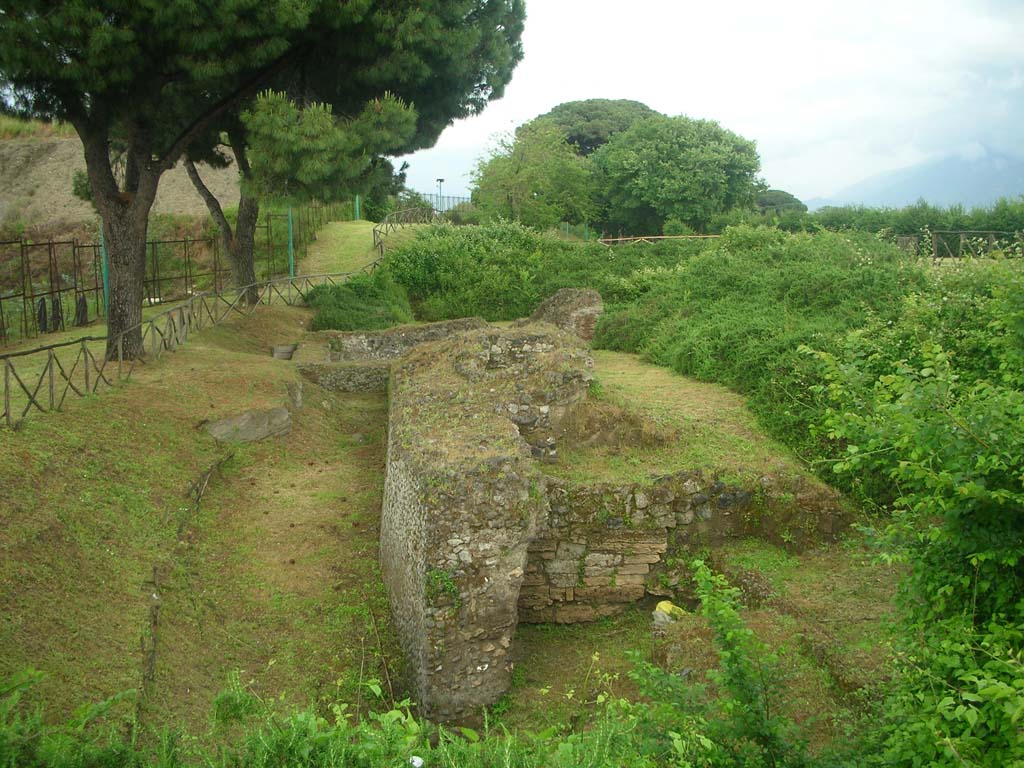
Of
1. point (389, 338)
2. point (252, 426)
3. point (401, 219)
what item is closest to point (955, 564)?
point (252, 426)

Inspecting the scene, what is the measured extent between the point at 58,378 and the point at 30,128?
26893 millimetres

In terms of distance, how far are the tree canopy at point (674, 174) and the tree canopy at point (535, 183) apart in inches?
61.8

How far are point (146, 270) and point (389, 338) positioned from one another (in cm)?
1045

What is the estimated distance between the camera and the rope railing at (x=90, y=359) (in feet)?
31.6

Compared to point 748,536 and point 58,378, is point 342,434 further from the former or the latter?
point 748,536

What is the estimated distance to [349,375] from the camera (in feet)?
49.0

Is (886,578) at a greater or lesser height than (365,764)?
lesser

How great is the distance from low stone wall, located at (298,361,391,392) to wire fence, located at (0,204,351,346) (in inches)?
302

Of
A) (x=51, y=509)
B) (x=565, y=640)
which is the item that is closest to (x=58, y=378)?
(x=51, y=509)

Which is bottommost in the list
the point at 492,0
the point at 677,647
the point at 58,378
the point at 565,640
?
the point at 565,640

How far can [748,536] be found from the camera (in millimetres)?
9266

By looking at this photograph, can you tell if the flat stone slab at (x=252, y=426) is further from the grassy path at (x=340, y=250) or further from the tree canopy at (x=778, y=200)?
the tree canopy at (x=778, y=200)

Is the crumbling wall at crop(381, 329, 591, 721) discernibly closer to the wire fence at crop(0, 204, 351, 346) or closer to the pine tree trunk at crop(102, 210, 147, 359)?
the pine tree trunk at crop(102, 210, 147, 359)

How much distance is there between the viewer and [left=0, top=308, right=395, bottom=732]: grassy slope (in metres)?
6.45
